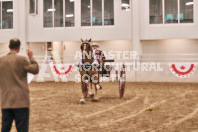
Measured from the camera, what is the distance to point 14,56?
5.53m

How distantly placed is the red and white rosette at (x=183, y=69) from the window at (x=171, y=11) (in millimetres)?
4188

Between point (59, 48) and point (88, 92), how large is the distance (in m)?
15.3

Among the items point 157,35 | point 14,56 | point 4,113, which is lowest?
point 4,113

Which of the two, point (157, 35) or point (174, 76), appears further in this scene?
point (157, 35)

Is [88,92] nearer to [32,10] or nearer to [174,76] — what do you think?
[174,76]

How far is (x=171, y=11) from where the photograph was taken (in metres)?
26.5

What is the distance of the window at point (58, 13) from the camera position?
2823 centimetres

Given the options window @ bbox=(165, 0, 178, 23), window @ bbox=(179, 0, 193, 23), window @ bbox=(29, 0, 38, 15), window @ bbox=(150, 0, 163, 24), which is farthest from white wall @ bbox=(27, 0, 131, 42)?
window @ bbox=(179, 0, 193, 23)

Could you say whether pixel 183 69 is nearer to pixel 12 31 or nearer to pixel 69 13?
pixel 69 13

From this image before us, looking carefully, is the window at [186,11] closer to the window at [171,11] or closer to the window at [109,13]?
the window at [171,11]

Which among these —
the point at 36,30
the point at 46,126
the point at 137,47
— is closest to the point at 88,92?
the point at 46,126

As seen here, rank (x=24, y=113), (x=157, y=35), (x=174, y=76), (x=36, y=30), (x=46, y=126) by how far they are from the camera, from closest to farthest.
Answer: (x=24, y=113)
(x=46, y=126)
(x=174, y=76)
(x=157, y=35)
(x=36, y=30)

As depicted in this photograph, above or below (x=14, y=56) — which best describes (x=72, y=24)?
above

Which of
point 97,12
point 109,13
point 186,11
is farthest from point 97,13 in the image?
point 186,11
